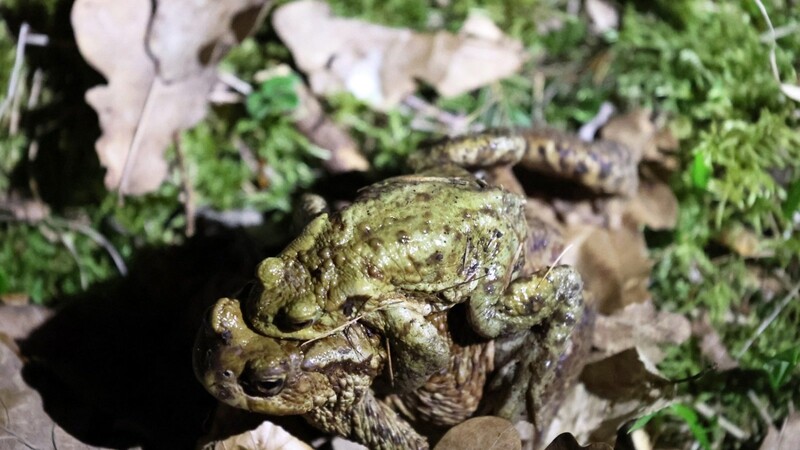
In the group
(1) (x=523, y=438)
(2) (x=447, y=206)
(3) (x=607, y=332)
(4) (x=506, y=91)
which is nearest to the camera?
(2) (x=447, y=206)

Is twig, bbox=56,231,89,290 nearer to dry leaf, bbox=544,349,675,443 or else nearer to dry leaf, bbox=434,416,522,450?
dry leaf, bbox=434,416,522,450

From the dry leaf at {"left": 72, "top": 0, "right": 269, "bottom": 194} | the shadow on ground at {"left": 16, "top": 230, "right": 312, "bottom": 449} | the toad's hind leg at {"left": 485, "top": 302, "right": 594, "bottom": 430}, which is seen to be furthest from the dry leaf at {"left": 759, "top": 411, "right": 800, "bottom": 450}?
the dry leaf at {"left": 72, "top": 0, "right": 269, "bottom": 194}

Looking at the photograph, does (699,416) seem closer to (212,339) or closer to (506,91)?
(506,91)

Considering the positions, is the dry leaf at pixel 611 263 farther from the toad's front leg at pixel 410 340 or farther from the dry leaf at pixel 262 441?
the dry leaf at pixel 262 441

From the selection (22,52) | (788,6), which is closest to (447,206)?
(22,52)

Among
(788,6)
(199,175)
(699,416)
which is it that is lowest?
(699,416)
